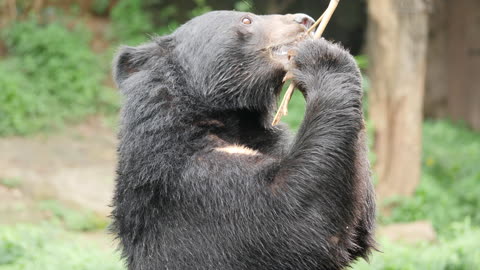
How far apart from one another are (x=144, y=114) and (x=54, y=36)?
8961mm

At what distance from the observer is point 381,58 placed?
9.66m

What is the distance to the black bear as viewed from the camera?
3.21 metres

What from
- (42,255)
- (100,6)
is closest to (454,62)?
(100,6)

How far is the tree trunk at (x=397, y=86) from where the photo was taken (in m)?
9.37

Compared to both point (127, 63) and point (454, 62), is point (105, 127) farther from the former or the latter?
point (127, 63)

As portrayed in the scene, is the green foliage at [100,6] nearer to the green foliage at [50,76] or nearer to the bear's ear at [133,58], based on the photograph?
the green foliage at [50,76]

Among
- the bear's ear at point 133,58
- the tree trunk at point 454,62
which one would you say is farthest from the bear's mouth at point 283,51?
the tree trunk at point 454,62

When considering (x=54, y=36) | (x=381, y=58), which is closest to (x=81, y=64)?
(x=54, y=36)

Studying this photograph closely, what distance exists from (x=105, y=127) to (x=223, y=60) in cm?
792

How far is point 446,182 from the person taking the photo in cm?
1109

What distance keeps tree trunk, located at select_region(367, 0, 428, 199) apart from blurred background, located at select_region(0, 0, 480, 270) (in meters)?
0.01

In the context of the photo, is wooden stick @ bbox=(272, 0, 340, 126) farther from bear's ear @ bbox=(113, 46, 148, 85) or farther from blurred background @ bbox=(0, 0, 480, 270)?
blurred background @ bbox=(0, 0, 480, 270)

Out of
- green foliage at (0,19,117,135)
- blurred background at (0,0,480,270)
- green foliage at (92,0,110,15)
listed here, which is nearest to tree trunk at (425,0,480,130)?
blurred background at (0,0,480,270)

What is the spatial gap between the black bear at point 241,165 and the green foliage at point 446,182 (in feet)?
20.2
